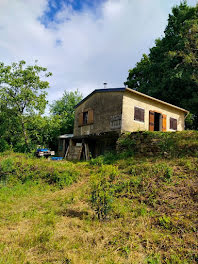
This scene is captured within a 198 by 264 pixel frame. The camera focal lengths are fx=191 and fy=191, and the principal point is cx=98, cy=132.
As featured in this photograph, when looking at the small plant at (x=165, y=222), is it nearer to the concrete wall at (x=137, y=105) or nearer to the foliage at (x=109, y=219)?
the foliage at (x=109, y=219)

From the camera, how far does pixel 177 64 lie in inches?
797

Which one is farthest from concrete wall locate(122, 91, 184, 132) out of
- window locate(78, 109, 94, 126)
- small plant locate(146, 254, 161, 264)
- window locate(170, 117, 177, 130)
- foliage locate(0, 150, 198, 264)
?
small plant locate(146, 254, 161, 264)

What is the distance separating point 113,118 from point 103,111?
4.41 feet

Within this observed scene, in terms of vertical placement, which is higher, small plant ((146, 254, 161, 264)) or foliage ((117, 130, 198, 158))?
foliage ((117, 130, 198, 158))

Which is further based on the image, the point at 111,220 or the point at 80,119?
the point at 80,119

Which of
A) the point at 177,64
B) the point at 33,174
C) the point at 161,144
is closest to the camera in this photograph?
the point at 33,174

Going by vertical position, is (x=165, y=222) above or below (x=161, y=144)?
below

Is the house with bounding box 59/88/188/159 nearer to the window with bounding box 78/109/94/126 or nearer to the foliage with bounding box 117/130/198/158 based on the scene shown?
the window with bounding box 78/109/94/126

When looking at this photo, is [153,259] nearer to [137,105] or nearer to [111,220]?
[111,220]

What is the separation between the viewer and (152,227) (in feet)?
14.9

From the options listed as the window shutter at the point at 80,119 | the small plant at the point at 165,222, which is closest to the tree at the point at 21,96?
the window shutter at the point at 80,119

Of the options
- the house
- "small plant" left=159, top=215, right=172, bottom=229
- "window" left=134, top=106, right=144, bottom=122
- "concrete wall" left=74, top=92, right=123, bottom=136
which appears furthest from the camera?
"window" left=134, top=106, right=144, bottom=122

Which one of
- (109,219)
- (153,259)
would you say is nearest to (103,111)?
(109,219)

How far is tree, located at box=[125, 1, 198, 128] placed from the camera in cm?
1952
